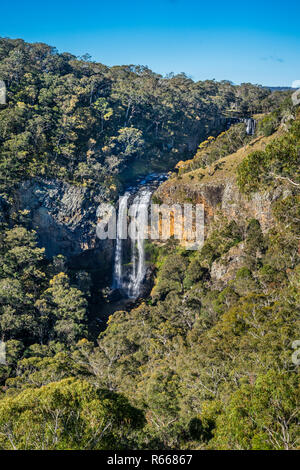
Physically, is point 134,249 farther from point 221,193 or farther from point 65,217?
A: point 221,193

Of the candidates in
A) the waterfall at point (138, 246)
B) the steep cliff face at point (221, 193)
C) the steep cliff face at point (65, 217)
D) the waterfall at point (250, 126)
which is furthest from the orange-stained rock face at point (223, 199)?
the waterfall at point (250, 126)

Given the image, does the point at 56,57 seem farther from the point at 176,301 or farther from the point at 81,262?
the point at 176,301

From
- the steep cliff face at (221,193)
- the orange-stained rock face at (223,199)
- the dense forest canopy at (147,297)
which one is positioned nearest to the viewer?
the dense forest canopy at (147,297)

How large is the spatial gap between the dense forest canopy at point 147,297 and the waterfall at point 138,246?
2.00 m

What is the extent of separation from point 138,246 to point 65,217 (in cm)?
916

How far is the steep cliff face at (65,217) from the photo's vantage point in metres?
39.6

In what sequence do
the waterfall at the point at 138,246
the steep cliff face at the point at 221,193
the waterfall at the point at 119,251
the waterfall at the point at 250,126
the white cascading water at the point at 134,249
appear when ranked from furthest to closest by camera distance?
1. the waterfall at the point at 250,126
2. the waterfall at the point at 119,251
3. the white cascading water at the point at 134,249
4. the waterfall at the point at 138,246
5. the steep cliff face at the point at 221,193

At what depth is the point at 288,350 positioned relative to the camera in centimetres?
1462

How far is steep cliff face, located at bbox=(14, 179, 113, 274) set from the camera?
130ft

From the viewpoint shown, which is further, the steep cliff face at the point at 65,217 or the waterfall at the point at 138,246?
the waterfall at the point at 138,246

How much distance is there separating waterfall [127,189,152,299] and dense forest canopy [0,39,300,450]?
200 centimetres

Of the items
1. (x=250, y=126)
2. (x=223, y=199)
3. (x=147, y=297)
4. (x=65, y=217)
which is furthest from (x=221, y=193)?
(x=250, y=126)

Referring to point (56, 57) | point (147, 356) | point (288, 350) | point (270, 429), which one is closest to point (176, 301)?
point (147, 356)

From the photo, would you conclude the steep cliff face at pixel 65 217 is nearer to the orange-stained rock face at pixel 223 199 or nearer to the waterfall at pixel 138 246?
the waterfall at pixel 138 246
